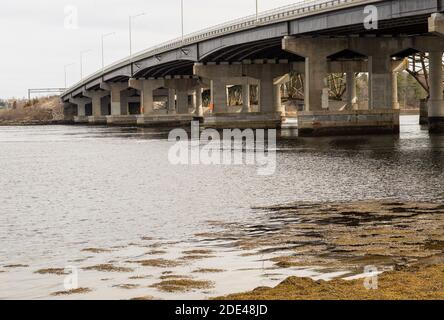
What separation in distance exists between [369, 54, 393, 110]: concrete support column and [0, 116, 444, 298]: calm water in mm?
20892

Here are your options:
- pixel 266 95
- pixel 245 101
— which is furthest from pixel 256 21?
pixel 245 101

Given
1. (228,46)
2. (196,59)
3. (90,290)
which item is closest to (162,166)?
(90,290)

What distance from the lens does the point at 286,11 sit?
253 feet

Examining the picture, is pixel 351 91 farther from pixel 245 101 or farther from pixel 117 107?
pixel 117 107

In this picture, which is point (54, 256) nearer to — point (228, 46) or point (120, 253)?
Result: point (120, 253)

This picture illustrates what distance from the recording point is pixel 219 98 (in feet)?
357

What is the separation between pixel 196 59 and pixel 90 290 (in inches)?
3605

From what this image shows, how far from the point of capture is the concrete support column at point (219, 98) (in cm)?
10888

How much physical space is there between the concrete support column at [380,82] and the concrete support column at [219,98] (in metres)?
33.2

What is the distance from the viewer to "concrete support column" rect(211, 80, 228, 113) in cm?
10888

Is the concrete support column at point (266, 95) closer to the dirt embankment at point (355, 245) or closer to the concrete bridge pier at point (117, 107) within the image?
the concrete bridge pier at point (117, 107)

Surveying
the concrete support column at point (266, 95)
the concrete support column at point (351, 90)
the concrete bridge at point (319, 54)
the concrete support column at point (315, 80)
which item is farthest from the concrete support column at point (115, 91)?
the concrete support column at point (315, 80)

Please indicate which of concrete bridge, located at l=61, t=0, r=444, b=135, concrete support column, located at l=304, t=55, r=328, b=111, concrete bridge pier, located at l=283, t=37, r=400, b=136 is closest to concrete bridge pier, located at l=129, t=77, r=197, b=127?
concrete bridge, located at l=61, t=0, r=444, b=135

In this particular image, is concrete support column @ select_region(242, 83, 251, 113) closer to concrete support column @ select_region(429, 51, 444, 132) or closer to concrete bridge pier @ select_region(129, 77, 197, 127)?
concrete bridge pier @ select_region(129, 77, 197, 127)
